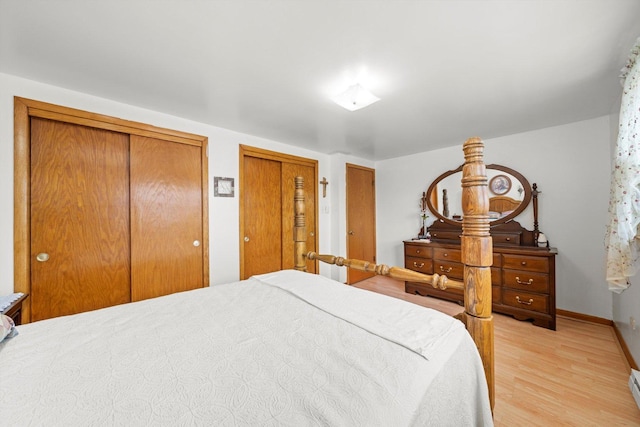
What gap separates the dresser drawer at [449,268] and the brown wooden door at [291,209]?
1796mm

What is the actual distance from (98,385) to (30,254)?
6.32 ft

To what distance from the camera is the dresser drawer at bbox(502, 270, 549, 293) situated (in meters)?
2.56

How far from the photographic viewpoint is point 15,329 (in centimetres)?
104

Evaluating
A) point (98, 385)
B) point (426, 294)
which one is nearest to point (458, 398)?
point (98, 385)

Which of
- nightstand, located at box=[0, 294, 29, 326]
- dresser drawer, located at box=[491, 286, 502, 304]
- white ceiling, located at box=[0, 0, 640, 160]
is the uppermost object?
white ceiling, located at box=[0, 0, 640, 160]

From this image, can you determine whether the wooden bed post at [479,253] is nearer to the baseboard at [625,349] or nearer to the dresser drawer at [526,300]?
the baseboard at [625,349]

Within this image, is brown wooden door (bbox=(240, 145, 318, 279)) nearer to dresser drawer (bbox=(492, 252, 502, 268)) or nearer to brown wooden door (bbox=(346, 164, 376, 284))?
brown wooden door (bbox=(346, 164, 376, 284))

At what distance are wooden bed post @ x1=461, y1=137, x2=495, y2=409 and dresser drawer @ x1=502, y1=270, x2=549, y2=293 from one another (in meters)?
2.13

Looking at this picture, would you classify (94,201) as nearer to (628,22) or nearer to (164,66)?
(164,66)

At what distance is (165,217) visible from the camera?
8.00 feet

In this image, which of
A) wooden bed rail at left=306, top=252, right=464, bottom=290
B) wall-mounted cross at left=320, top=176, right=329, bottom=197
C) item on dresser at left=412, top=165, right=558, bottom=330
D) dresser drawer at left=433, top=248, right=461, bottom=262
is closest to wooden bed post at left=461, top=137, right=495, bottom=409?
wooden bed rail at left=306, top=252, right=464, bottom=290

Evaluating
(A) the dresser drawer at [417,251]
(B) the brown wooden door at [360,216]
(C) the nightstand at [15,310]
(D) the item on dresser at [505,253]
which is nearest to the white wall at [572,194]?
(D) the item on dresser at [505,253]

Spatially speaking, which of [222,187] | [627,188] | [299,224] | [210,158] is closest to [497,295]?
[627,188]

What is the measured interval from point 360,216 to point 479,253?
3.26m
